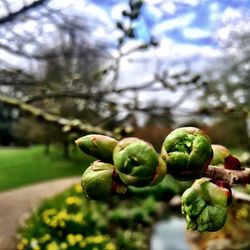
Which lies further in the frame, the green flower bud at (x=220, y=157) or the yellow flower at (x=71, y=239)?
the yellow flower at (x=71, y=239)

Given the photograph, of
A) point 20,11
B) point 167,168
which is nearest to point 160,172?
point 167,168

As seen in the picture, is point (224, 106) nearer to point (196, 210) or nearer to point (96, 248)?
point (196, 210)

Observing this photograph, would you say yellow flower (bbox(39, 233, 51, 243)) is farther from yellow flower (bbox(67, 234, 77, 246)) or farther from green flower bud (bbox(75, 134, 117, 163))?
green flower bud (bbox(75, 134, 117, 163))

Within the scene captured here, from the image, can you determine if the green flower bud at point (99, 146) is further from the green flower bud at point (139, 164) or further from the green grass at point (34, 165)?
the green grass at point (34, 165)

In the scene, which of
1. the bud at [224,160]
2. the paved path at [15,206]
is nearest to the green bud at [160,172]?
the bud at [224,160]

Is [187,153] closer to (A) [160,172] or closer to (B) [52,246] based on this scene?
(A) [160,172]

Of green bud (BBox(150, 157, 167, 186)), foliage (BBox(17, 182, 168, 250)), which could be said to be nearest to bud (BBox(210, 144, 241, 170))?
green bud (BBox(150, 157, 167, 186))
